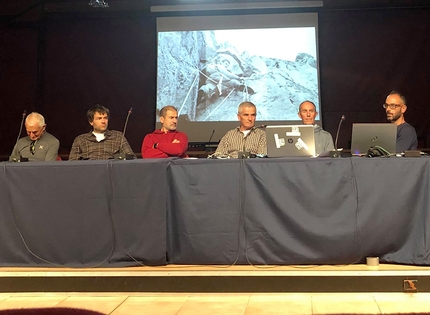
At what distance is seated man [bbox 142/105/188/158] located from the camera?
12.3ft

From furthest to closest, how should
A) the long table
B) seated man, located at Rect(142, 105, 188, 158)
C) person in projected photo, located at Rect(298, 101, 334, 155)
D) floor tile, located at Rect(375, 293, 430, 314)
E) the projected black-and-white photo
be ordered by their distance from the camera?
the projected black-and-white photo
person in projected photo, located at Rect(298, 101, 334, 155)
seated man, located at Rect(142, 105, 188, 158)
the long table
floor tile, located at Rect(375, 293, 430, 314)

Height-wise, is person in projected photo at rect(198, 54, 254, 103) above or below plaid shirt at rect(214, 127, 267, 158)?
above

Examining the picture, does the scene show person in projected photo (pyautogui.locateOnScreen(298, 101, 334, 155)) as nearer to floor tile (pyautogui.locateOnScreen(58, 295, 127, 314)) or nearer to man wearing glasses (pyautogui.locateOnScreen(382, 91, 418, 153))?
man wearing glasses (pyautogui.locateOnScreen(382, 91, 418, 153))

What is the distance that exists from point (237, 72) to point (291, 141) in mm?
3153

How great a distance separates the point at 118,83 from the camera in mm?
6297

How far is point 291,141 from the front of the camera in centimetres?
297

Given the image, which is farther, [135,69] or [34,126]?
[135,69]

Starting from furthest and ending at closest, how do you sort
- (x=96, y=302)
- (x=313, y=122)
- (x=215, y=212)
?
(x=313, y=122)
(x=215, y=212)
(x=96, y=302)

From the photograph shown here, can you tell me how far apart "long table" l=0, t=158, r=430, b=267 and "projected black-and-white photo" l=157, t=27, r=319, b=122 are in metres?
3.12

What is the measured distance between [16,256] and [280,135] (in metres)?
1.72

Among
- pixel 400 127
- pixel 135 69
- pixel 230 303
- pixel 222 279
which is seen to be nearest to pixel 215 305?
pixel 230 303

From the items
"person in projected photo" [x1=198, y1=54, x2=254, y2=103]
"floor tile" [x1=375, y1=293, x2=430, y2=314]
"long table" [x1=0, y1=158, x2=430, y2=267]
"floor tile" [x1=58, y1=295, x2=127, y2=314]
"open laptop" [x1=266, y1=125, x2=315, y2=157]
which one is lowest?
"floor tile" [x1=58, y1=295, x2=127, y2=314]

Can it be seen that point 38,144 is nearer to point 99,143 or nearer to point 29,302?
point 99,143

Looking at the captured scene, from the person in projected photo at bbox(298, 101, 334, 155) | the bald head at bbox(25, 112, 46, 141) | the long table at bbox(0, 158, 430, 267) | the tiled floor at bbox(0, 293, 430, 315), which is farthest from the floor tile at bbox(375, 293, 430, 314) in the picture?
the bald head at bbox(25, 112, 46, 141)
